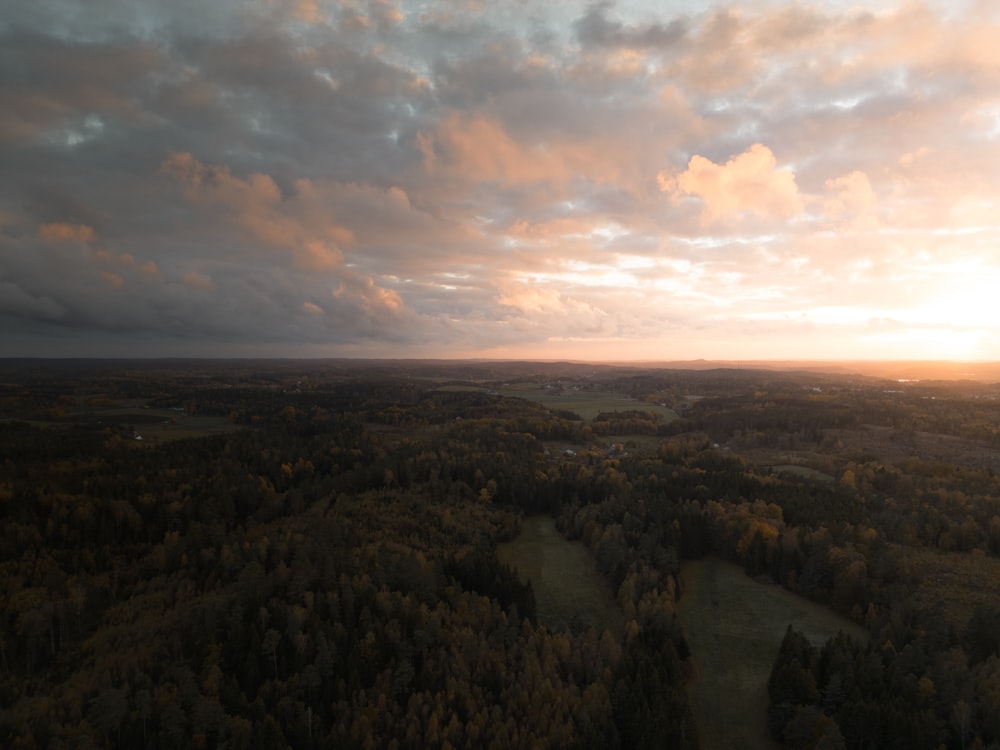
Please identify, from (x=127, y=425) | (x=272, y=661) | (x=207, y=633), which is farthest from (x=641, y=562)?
(x=127, y=425)

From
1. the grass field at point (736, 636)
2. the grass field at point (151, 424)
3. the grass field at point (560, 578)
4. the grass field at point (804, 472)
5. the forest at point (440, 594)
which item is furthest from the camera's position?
the grass field at point (151, 424)

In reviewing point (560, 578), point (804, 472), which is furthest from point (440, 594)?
point (804, 472)

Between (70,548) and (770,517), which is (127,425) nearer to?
(70,548)

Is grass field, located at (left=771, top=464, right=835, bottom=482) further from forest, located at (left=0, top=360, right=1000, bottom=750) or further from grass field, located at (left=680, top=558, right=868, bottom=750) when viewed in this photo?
grass field, located at (left=680, top=558, right=868, bottom=750)

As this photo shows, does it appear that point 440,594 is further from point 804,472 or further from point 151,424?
point 151,424

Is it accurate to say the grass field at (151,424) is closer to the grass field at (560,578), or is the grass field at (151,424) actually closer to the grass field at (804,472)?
the grass field at (560,578)

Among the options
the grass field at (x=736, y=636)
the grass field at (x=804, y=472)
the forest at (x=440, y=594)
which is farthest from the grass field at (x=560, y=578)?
the grass field at (x=804, y=472)
